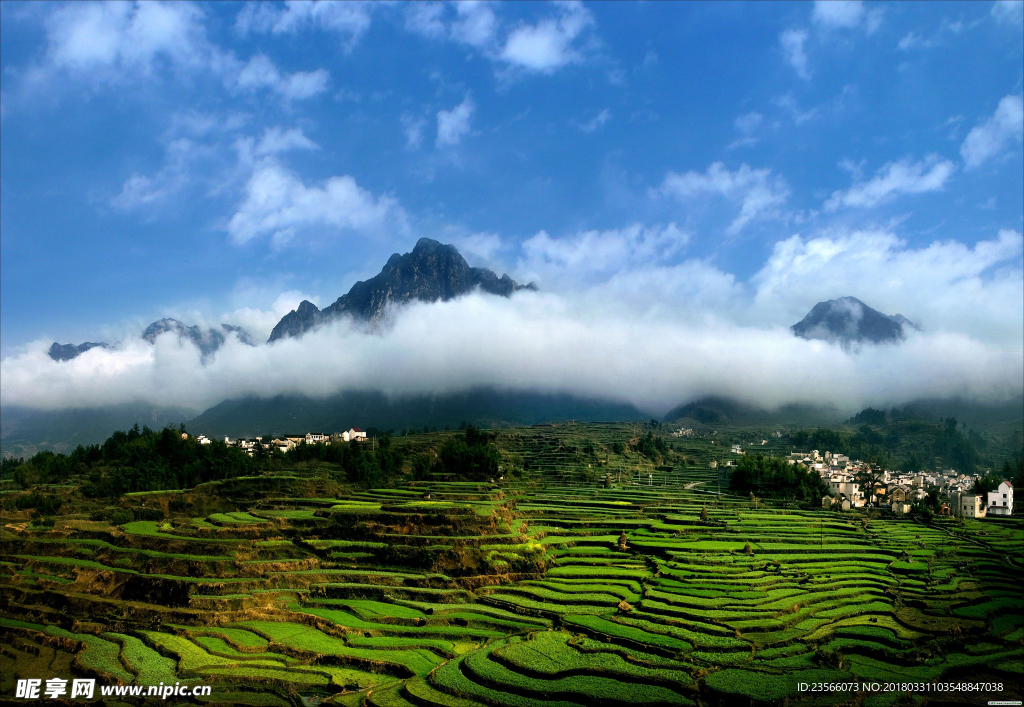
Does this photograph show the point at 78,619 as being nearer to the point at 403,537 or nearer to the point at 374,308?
the point at 403,537

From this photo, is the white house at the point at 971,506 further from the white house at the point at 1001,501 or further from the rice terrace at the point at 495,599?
the rice terrace at the point at 495,599

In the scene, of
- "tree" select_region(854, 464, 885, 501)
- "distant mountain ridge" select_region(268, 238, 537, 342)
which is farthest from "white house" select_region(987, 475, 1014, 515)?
"distant mountain ridge" select_region(268, 238, 537, 342)

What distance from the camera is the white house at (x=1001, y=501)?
204 ft

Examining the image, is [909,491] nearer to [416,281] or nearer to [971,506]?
[971,506]

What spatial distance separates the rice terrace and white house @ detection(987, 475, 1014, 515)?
88.3 inches

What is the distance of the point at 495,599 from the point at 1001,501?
57.8 m

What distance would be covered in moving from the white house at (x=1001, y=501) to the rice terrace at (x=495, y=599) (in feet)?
7.36

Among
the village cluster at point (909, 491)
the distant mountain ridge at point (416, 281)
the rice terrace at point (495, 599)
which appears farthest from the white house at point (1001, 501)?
the distant mountain ridge at point (416, 281)

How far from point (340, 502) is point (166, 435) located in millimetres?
30533

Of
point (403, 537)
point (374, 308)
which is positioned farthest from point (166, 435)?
point (374, 308)

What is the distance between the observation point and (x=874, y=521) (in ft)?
190

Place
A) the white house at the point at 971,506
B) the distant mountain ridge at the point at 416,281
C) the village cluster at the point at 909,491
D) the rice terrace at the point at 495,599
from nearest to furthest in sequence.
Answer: the rice terrace at the point at 495,599, the white house at the point at 971,506, the village cluster at the point at 909,491, the distant mountain ridge at the point at 416,281

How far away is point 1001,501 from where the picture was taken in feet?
205

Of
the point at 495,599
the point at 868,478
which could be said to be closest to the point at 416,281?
the point at 868,478
